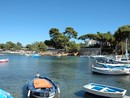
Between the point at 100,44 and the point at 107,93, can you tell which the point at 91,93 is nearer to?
the point at 107,93

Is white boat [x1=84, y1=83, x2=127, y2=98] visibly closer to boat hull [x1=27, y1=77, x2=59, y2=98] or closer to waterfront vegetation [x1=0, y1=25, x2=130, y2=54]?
boat hull [x1=27, y1=77, x2=59, y2=98]

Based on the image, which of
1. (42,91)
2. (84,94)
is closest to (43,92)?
(42,91)

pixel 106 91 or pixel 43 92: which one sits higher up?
pixel 43 92

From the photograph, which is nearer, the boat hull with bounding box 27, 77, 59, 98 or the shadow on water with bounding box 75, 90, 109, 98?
the boat hull with bounding box 27, 77, 59, 98

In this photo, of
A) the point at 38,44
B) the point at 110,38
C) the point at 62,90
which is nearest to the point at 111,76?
the point at 62,90

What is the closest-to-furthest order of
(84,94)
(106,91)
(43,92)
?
1. (43,92)
2. (106,91)
3. (84,94)

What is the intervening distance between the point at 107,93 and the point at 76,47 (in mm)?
124174

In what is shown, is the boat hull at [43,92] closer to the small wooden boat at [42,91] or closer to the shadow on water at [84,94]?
Answer: the small wooden boat at [42,91]

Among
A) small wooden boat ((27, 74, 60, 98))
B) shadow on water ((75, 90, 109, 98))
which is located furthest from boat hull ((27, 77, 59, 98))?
shadow on water ((75, 90, 109, 98))

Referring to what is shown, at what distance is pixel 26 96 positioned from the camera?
1072 inches

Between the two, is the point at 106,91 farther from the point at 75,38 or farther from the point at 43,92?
the point at 75,38

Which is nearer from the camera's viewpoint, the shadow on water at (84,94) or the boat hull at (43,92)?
the boat hull at (43,92)

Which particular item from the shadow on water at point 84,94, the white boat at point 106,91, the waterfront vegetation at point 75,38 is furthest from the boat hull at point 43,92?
the waterfront vegetation at point 75,38

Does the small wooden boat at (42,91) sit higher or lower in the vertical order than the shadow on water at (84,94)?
higher
